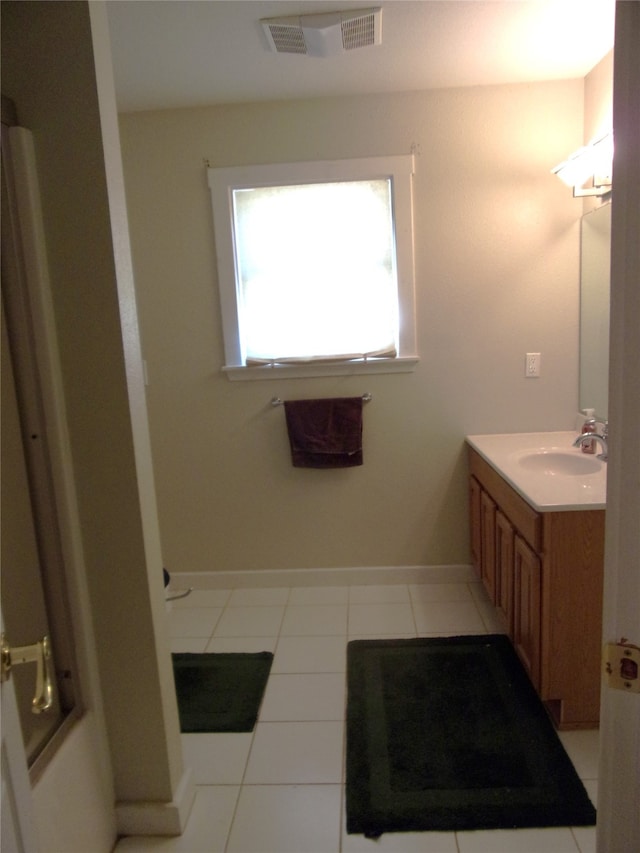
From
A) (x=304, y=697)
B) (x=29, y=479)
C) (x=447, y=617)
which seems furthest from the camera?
(x=447, y=617)

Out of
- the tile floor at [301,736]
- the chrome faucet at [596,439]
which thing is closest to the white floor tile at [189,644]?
the tile floor at [301,736]

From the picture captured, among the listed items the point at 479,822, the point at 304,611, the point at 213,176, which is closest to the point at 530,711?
the point at 479,822

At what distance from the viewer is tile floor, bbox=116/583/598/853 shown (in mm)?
1615

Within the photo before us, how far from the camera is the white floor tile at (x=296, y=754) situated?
6.10ft

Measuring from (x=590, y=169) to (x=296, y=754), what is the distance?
2584 millimetres

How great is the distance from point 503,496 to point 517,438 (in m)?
0.62

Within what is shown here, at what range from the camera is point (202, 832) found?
167 cm

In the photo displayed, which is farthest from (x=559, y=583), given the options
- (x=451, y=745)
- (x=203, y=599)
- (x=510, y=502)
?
(x=203, y=599)

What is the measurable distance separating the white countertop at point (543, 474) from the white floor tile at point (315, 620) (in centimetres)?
106

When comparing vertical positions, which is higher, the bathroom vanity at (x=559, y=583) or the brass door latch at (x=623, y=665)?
the brass door latch at (x=623, y=665)

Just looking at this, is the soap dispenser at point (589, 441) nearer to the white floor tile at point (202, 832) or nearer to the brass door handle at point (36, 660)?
the white floor tile at point (202, 832)

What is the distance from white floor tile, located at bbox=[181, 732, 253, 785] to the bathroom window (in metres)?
1.66

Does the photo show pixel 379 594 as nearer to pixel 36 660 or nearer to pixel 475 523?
pixel 475 523

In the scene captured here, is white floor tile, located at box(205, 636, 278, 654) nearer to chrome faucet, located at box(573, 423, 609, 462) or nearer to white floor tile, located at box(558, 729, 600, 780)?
white floor tile, located at box(558, 729, 600, 780)
